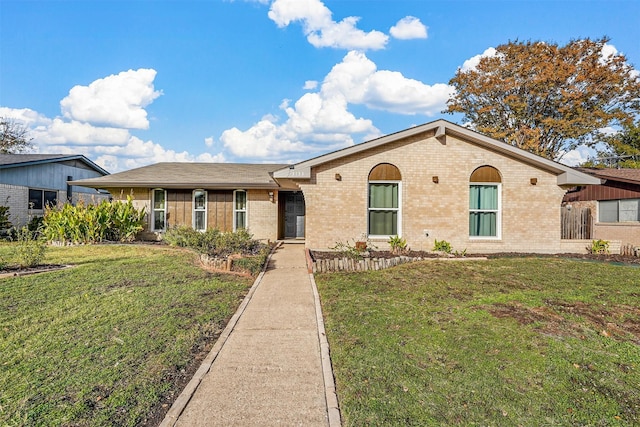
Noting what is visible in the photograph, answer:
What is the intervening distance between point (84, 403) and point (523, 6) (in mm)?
15602

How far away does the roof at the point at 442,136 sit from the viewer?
11.3m

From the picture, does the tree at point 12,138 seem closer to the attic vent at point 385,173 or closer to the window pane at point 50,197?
the window pane at point 50,197

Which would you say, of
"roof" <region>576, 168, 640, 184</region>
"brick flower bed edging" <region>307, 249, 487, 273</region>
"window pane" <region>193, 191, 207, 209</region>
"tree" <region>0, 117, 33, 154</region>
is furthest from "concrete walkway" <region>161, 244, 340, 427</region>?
"tree" <region>0, 117, 33, 154</region>

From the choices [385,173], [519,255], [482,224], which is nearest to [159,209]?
[385,173]

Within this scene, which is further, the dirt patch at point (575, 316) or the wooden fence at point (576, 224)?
the wooden fence at point (576, 224)

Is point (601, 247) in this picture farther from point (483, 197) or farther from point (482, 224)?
point (483, 197)

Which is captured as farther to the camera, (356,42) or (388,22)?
(356,42)

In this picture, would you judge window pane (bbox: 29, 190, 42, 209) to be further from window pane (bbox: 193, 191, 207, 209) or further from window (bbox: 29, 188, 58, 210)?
window pane (bbox: 193, 191, 207, 209)

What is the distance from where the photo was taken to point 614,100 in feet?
72.5

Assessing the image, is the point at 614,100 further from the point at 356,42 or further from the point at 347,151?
the point at 347,151

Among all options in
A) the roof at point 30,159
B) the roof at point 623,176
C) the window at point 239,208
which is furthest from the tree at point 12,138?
the roof at point 623,176

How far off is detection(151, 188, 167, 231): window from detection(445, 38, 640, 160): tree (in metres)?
21.8

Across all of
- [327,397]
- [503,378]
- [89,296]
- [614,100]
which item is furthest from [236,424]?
[614,100]

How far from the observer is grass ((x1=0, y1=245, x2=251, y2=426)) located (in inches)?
124
